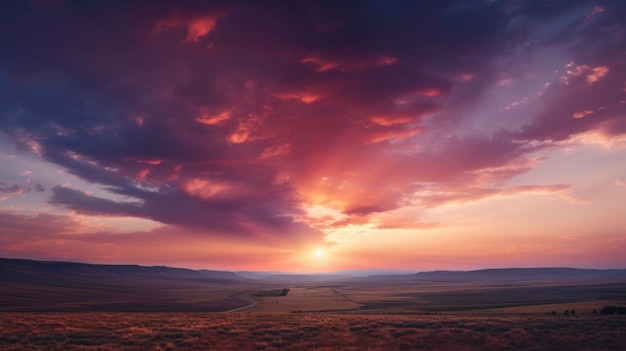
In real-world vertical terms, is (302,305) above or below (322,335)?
below

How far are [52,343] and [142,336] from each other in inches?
236

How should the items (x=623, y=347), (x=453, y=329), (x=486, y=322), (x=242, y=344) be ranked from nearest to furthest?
(x=623, y=347) → (x=242, y=344) → (x=453, y=329) → (x=486, y=322)

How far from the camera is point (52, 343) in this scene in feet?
87.5

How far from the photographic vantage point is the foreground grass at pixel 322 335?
2697cm

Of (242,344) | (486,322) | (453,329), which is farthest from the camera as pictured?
(486,322)

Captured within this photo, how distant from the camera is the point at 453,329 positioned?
32.8 m

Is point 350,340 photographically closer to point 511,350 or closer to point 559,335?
point 511,350

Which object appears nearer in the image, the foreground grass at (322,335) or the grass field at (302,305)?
the foreground grass at (322,335)

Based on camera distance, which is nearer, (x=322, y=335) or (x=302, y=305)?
(x=322, y=335)

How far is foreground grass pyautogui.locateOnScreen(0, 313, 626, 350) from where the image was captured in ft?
88.5

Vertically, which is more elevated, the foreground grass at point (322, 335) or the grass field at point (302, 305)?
the foreground grass at point (322, 335)

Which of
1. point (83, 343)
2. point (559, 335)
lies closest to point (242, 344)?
point (83, 343)

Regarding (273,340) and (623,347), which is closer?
(623,347)

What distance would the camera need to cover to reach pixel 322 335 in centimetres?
3112
